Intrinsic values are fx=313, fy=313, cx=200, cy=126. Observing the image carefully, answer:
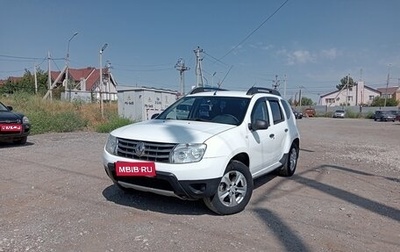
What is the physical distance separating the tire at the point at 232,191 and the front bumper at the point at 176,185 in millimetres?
172

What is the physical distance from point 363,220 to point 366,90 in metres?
89.4

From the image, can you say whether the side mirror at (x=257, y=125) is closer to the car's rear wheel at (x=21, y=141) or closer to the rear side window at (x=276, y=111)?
the rear side window at (x=276, y=111)

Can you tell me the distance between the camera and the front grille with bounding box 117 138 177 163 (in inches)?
143

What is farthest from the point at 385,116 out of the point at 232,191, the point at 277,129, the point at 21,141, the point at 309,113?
the point at 232,191

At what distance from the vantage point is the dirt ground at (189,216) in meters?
3.22

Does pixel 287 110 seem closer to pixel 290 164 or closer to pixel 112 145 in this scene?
pixel 290 164

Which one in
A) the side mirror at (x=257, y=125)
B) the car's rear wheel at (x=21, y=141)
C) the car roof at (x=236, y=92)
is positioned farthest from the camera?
the car's rear wheel at (x=21, y=141)

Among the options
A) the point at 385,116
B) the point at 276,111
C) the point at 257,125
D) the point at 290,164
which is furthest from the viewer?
the point at 385,116

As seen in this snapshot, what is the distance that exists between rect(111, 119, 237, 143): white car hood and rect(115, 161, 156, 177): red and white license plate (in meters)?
0.31

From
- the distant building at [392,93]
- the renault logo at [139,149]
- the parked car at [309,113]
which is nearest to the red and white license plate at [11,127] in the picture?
the renault logo at [139,149]

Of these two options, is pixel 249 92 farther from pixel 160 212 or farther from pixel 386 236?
pixel 386 236

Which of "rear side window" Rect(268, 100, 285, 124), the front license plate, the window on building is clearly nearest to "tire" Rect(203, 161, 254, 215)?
"rear side window" Rect(268, 100, 285, 124)

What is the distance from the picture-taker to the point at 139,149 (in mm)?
3771

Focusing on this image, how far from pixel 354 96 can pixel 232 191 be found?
8634cm
